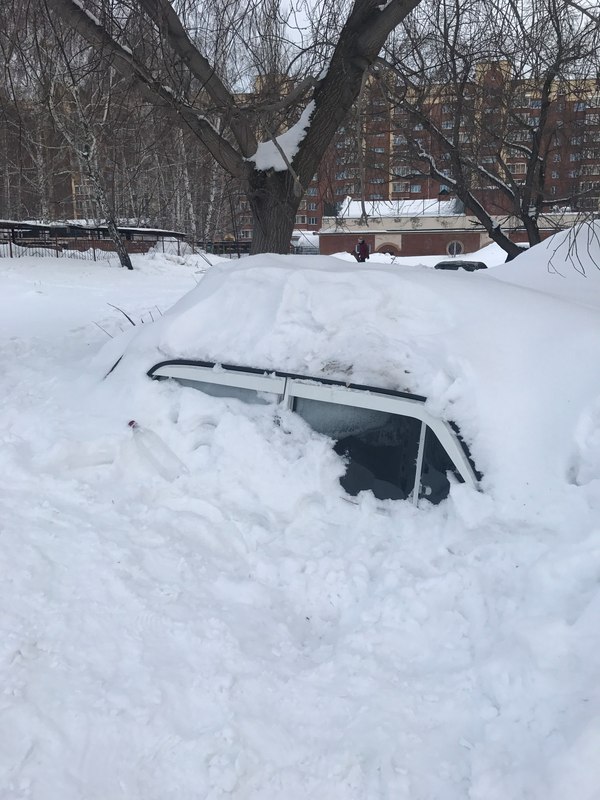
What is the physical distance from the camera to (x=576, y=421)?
3.13m

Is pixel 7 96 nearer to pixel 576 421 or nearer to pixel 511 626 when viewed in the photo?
pixel 576 421

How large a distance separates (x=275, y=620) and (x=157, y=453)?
1466 millimetres

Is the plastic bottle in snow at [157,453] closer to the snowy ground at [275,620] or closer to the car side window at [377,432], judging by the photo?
the snowy ground at [275,620]

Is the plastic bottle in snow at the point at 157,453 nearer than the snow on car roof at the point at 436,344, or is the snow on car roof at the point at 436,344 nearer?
the snow on car roof at the point at 436,344

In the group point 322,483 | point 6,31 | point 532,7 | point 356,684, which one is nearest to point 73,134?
point 6,31

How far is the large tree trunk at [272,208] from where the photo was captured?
653 centimetres

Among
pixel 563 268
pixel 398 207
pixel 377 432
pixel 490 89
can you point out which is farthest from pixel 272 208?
pixel 398 207

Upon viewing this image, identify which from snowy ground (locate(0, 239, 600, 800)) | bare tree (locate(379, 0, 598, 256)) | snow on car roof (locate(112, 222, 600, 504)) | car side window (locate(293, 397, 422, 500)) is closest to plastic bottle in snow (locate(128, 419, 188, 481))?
snowy ground (locate(0, 239, 600, 800))

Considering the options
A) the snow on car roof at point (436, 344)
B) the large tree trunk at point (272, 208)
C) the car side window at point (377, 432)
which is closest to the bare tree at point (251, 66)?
the large tree trunk at point (272, 208)

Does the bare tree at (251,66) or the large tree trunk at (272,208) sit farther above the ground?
the bare tree at (251,66)

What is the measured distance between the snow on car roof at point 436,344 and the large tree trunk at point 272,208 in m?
2.34

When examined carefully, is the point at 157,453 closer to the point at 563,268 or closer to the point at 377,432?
the point at 377,432

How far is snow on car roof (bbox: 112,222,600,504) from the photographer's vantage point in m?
3.15

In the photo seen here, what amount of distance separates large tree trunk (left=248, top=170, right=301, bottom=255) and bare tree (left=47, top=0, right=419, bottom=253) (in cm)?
1
